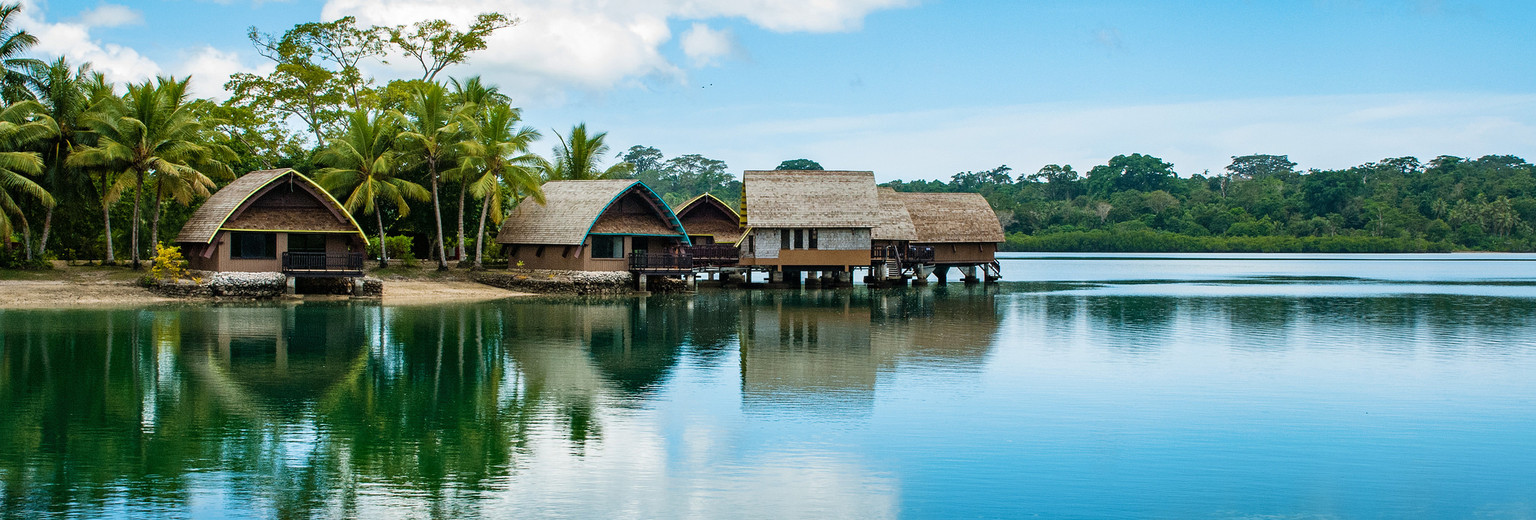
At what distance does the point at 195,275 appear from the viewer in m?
35.9

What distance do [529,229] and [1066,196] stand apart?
92.1 m

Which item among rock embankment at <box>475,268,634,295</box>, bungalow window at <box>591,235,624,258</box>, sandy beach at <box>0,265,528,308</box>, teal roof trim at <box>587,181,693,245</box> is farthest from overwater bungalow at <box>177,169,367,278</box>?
bungalow window at <box>591,235,624,258</box>

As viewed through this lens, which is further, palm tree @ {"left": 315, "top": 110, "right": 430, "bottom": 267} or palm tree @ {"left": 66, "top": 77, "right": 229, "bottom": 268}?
palm tree @ {"left": 315, "top": 110, "right": 430, "bottom": 267}

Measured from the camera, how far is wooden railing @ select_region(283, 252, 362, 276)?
36562 millimetres

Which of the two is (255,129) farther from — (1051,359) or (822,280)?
(1051,359)

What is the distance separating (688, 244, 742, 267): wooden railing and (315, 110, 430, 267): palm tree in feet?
34.6

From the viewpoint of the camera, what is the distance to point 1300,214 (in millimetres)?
105875

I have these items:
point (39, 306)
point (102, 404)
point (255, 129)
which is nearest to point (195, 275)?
point (39, 306)

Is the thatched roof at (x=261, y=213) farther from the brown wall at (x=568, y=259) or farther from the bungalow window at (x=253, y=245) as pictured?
the brown wall at (x=568, y=259)

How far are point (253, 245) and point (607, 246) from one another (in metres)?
11.8

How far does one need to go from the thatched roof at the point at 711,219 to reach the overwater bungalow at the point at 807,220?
350 centimetres

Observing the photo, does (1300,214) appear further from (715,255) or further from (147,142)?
(147,142)

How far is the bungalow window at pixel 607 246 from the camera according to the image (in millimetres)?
42594

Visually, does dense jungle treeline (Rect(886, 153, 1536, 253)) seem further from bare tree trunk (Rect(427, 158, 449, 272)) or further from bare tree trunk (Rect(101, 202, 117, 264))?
bare tree trunk (Rect(101, 202, 117, 264))
